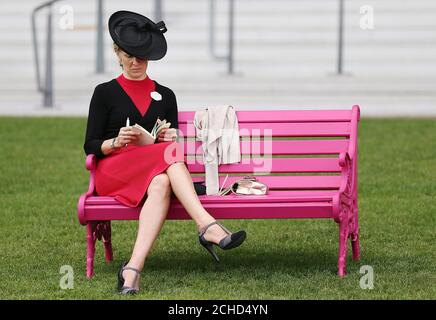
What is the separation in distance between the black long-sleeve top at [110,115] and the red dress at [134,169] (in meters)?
0.12

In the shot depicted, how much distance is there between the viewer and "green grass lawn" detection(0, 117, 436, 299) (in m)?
6.54

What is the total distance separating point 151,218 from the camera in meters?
6.68

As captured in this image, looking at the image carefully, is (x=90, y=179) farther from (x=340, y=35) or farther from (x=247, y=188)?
(x=340, y=35)

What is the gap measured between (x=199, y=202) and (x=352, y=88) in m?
10.6

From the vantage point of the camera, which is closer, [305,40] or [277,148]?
[277,148]

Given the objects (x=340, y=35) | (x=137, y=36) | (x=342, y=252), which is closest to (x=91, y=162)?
(x=137, y=36)

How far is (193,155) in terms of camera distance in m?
7.53

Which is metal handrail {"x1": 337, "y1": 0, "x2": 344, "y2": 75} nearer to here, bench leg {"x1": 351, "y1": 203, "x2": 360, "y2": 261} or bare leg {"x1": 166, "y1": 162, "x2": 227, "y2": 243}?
bench leg {"x1": 351, "y1": 203, "x2": 360, "y2": 261}

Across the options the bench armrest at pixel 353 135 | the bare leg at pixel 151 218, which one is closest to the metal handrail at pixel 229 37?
the bench armrest at pixel 353 135

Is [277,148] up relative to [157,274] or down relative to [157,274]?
up

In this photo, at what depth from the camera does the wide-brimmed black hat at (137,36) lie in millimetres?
6965

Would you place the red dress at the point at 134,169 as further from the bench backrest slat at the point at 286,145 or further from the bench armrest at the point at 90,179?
the bench backrest slat at the point at 286,145
